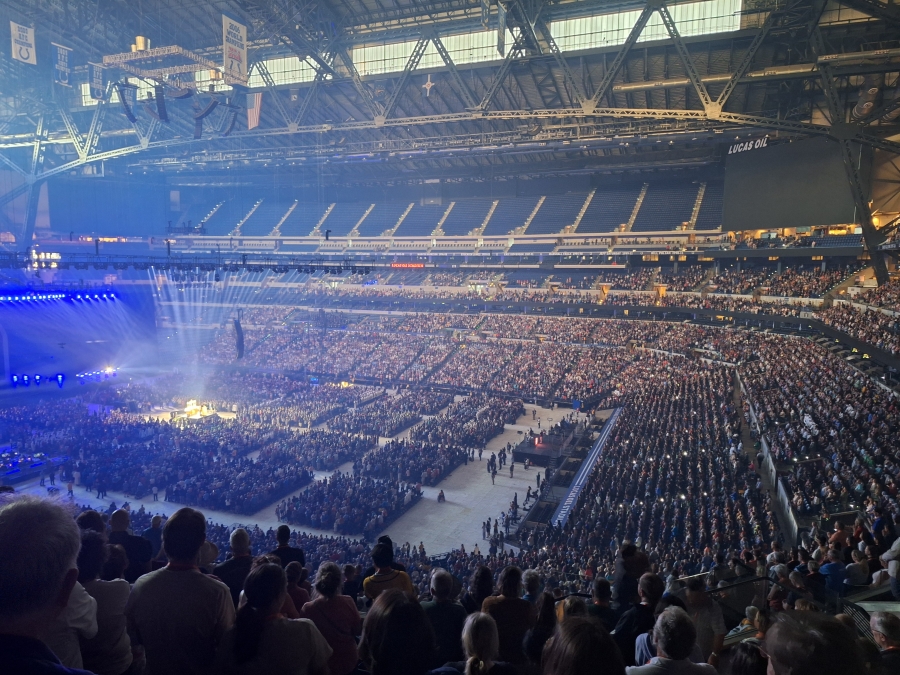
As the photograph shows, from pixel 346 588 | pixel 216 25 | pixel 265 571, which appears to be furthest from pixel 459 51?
pixel 265 571

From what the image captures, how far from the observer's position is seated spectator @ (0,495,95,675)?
162cm

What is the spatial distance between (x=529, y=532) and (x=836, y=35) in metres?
27.0

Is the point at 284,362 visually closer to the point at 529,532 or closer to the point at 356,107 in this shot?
the point at 356,107

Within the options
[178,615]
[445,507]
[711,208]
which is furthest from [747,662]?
[711,208]

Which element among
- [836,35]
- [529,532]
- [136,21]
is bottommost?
[529,532]

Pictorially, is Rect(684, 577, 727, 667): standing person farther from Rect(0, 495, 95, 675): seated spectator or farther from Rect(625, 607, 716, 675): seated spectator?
Rect(0, 495, 95, 675): seated spectator

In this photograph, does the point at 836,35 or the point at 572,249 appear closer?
the point at 836,35

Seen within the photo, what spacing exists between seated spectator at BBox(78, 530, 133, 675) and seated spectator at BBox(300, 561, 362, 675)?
3.36ft

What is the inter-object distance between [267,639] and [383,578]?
6.16ft

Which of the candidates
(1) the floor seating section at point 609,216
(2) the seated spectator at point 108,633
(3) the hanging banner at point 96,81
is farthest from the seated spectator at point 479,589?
(1) the floor seating section at point 609,216

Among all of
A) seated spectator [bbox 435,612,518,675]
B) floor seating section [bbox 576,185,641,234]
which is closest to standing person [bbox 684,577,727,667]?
seated spectator [bbox 435,612,518,675]

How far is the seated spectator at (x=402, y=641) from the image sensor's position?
259cm

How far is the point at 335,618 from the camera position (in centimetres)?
368

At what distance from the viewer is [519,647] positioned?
3.76 meters
